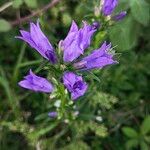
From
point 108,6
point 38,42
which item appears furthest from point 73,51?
point 108,6

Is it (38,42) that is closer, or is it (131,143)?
(38,42)

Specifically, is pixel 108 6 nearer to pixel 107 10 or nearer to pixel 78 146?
pixel 107 10

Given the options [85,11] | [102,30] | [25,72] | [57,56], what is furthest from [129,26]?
[57,56]

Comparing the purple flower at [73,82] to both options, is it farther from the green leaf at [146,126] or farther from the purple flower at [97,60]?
the green leaf at [146,126]

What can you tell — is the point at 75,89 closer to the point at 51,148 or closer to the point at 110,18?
the point at 110,18

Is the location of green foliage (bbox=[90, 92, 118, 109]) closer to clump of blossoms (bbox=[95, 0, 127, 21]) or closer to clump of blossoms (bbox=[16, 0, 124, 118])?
clump of blossoms (bbox=[95, 0, 127, 21])

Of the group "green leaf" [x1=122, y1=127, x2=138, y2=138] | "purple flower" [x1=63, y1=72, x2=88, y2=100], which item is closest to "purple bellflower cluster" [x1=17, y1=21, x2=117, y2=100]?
"purple flower" [x1=63, y1=72, x2=88, y2=100]

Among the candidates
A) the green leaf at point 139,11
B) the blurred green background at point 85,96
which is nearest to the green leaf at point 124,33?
the blurred green background at point 85,96
